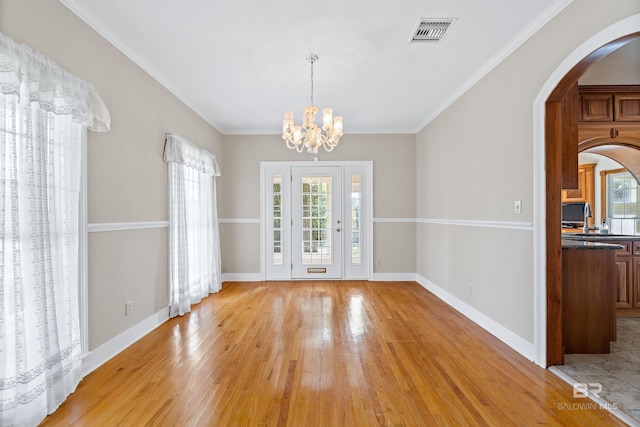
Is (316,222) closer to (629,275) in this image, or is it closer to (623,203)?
(629,275)

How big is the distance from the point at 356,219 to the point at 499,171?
2982 millimetres

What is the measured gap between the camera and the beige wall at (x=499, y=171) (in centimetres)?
239

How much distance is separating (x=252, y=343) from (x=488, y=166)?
294 cm

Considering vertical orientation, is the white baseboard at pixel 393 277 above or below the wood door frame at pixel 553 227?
below

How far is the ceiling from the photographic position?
2.38 meters

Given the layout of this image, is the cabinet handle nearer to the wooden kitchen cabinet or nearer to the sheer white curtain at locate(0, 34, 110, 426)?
the wooden kitchen cabinet

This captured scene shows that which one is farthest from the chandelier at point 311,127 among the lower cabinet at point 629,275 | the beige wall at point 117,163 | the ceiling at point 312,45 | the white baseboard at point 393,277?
the lower cabinet at point 629,275

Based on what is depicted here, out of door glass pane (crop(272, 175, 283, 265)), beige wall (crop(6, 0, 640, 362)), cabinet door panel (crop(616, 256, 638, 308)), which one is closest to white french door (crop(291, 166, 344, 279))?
door glass pane (crop(272, 175, 283, 265))

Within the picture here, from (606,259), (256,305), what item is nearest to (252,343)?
(256,305)

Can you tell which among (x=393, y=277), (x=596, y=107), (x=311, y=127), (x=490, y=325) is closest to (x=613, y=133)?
(x=596, y=107)

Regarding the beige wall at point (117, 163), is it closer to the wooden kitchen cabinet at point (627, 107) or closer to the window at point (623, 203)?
the wooden kitchen cabinet at point (627, 107)

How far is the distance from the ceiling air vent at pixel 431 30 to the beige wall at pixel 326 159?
119 inches

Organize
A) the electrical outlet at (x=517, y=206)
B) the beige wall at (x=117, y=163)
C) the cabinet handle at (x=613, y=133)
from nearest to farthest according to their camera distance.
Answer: the beige wall at (x=117, y=163) → the electrical outlet at (x=517, y=206) → the cabinet handle at (x=613, y=133)

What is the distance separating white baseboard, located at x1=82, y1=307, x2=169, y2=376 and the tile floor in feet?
11.6
